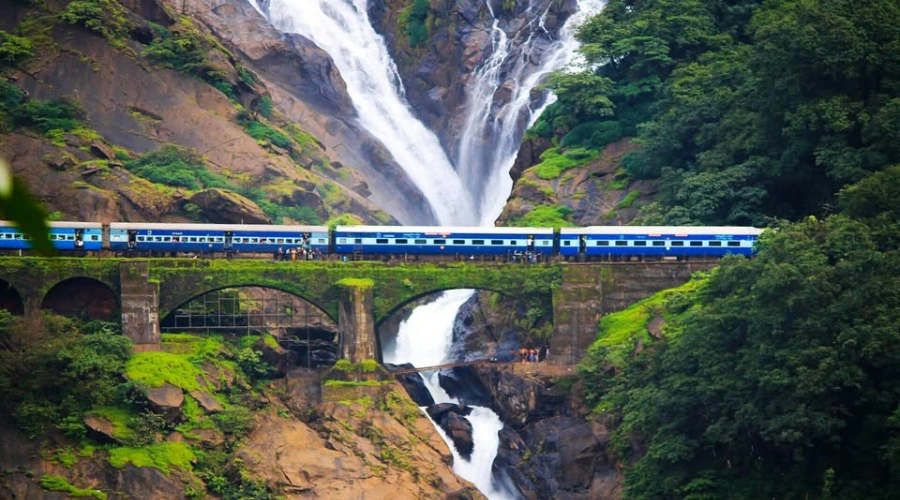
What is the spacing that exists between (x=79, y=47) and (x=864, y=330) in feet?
176

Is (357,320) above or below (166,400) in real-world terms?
above

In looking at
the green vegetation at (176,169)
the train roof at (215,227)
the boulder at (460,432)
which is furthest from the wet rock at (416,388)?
the green vegetation at (176,169)

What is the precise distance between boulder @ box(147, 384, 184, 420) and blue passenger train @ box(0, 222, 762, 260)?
29.4 feet

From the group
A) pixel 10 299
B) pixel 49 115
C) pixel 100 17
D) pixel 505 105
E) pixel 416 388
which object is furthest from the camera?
pixel 505 105

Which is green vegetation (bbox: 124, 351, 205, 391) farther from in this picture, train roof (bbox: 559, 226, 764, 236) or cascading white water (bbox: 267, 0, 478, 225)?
cascading white water (bbox: 267, 0, 478, 225)

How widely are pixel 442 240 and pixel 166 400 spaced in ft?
48.5

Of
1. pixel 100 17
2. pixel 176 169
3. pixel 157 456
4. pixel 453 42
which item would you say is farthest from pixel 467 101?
pixel 157 456

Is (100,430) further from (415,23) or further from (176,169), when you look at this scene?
(415,23)

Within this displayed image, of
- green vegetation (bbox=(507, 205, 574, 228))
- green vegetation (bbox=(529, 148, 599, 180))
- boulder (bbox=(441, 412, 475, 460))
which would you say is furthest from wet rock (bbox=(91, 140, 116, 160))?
boulder (bbox=(441, 412, 475, 460))

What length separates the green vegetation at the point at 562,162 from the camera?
245 feet

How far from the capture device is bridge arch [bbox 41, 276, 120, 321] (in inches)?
2445

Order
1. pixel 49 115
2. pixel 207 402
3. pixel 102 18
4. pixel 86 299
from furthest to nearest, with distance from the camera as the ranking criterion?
1. pixel 102 18
2. pixel 49 115
3. pixel 86 299
4. pixel 207 402

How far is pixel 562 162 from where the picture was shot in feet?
247

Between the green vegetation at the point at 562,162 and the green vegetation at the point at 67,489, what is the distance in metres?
33.1
